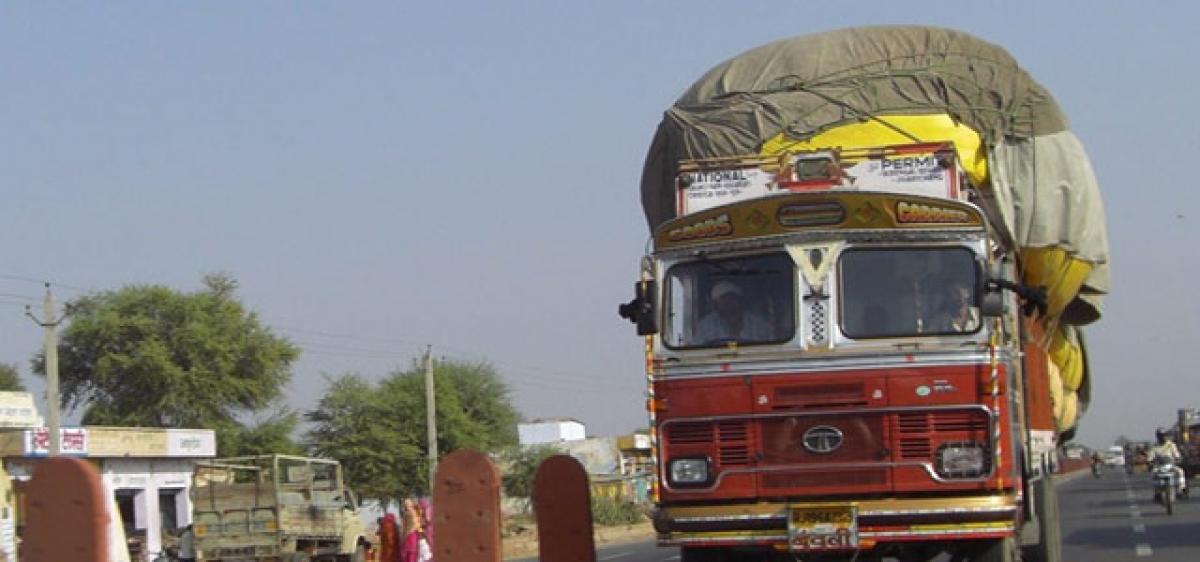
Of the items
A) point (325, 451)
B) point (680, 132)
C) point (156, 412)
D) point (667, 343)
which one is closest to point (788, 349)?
point (667, 343)

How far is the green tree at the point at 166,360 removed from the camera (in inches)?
2484

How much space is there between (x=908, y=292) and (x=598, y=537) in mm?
35898

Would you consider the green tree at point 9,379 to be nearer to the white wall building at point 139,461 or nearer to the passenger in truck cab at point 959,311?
the white wall building at point 139,461

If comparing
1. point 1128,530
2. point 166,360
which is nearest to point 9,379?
point 166,360

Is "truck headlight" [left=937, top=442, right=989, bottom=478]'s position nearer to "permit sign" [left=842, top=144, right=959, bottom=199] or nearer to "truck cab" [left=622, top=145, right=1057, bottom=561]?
"truck cab" [left=622, top=145, right=1057, bottom=561]

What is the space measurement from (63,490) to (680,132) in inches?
286

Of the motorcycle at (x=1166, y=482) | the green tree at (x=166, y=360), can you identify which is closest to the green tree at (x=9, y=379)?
the green tree at (x=166, y=360)

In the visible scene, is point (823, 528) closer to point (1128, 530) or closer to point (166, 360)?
point (1128, 530)

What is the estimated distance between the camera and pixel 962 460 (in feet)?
39.6

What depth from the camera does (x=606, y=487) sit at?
6331 centimetres

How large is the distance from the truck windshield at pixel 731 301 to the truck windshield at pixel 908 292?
44 centimetres

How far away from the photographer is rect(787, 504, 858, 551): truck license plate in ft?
39.9

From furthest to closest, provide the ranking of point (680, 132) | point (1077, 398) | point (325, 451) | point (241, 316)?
point (241, 316) → point (325, 451) → point (1077, 398) → point (680, 132)

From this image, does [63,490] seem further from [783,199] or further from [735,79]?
[735,79]
